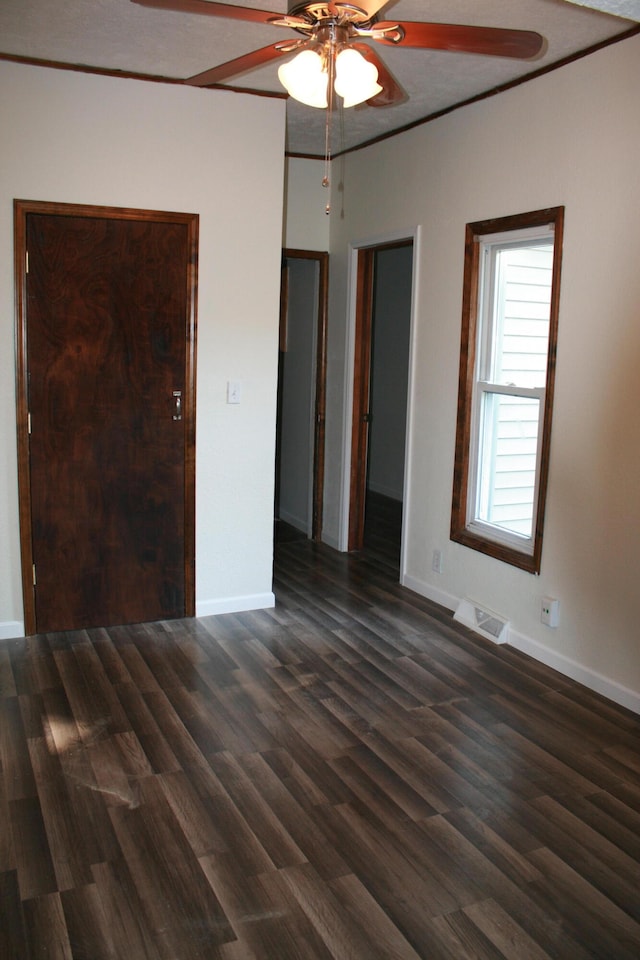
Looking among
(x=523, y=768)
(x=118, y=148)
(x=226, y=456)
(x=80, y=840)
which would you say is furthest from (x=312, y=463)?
(x=80, y=840)

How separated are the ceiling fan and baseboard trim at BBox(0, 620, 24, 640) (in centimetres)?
281

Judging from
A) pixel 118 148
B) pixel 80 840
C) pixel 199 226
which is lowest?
pixel 80 840

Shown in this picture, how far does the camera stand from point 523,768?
2.99 m

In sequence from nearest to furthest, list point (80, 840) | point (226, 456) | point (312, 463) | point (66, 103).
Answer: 1. point (80, 840)
2. point (66, 103)
3. point (226, 456)
4. point (312, 463)

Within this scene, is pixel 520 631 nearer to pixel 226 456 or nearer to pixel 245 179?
pixel 226 456

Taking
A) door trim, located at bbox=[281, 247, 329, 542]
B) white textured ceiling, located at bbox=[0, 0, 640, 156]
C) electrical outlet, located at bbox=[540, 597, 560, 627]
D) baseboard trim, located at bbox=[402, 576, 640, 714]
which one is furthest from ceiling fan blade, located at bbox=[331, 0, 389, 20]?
door trim, located at bbox=[281, 247, 329, 542]

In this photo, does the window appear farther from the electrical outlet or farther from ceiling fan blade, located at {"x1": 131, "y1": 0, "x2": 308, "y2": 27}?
ceiling fan blade, located at {"x1": 131, "y1": 0, "x2": 308, "y2": 27}

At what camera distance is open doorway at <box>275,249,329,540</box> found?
5.88 m

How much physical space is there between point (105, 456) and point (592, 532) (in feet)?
7.58

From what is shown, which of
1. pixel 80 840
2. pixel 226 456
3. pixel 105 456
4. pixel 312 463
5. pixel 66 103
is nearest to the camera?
pixel 80 840

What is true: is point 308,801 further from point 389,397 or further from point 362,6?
point 389,397

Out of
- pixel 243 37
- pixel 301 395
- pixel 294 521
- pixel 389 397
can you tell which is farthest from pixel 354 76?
pixel 389 397

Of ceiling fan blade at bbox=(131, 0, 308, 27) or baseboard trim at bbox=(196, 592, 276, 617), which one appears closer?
ceiling fan blade at bbox=(131, 0, 308, 27)

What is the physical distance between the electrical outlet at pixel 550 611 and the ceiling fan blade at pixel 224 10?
2629mm
